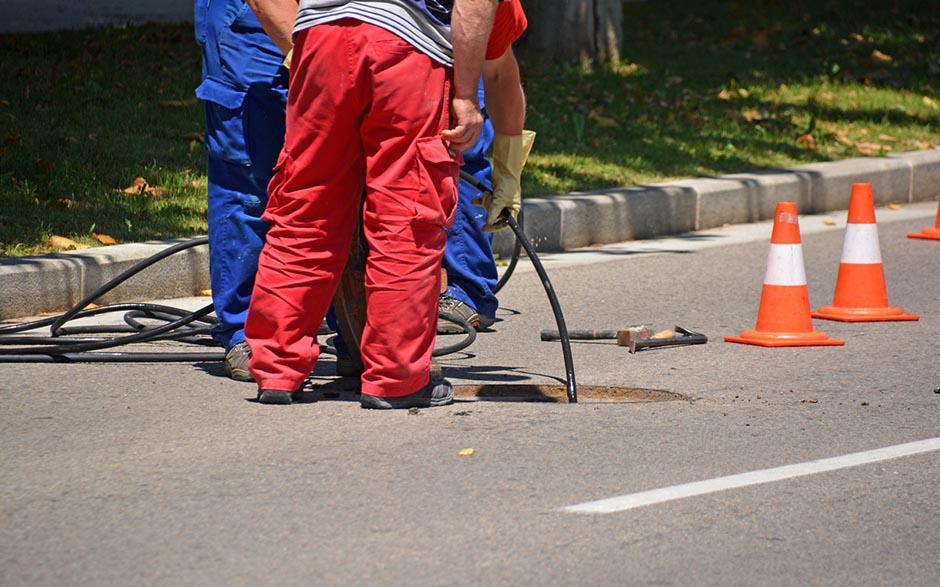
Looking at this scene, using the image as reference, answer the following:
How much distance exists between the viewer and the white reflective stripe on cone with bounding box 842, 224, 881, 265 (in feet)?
22.5

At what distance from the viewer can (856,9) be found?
16641 mm

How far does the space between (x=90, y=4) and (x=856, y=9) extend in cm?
822

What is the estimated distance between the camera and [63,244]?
7156 mm

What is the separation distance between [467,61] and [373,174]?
1.44 feet

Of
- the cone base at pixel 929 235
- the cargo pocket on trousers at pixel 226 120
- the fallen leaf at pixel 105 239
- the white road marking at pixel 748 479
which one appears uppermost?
the cargo pocket on trousers at pixel 226 120

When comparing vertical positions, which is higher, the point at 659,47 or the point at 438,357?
the point at 659,47

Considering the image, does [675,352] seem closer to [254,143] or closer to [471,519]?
[254,143]

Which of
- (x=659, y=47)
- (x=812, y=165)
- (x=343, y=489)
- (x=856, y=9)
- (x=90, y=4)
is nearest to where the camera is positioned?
(x=343, y=489)

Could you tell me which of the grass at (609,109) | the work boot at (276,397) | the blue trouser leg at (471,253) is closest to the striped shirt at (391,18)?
the work boot at (276,397)

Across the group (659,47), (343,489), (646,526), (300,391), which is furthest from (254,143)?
(659,47)

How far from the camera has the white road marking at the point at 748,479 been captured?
3912mm

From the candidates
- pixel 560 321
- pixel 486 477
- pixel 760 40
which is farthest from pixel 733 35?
pixel 486 477

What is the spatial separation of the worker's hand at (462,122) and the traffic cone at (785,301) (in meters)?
1.91

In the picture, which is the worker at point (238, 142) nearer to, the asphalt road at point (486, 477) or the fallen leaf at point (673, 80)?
the asphalt road at point (486, 477)
